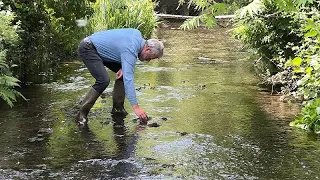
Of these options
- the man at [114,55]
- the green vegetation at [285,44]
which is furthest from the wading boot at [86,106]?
the green vegetation at [285,44]

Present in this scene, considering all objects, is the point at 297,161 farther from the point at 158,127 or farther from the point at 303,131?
the point at 158,127

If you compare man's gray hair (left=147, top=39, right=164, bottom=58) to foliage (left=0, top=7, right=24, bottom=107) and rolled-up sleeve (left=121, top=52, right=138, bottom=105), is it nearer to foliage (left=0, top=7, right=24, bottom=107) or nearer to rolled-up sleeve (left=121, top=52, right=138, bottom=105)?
rolled-up sleeve (left=121, top=52, right=138, bottom=105)

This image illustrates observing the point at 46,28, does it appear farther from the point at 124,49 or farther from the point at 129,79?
the point at 129,79

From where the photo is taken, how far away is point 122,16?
1574 cm

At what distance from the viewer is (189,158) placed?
5289 millimetres

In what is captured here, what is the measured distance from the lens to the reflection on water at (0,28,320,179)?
16.1 feet

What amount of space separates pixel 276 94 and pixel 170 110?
7.63 feet

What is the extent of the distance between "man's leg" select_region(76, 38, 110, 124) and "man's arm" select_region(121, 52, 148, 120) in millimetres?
527

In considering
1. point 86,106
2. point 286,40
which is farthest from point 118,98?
point 286,40

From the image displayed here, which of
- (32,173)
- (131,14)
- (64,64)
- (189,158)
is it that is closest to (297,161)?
(189,158)

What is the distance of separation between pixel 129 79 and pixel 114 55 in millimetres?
694

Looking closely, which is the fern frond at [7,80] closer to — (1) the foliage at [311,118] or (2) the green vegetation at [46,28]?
(2) the green vegetation at [46,28]

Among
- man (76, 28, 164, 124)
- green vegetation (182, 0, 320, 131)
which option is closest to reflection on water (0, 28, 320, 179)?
man (76, 28, 164, 124)

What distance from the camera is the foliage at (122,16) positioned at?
15.3 meters
